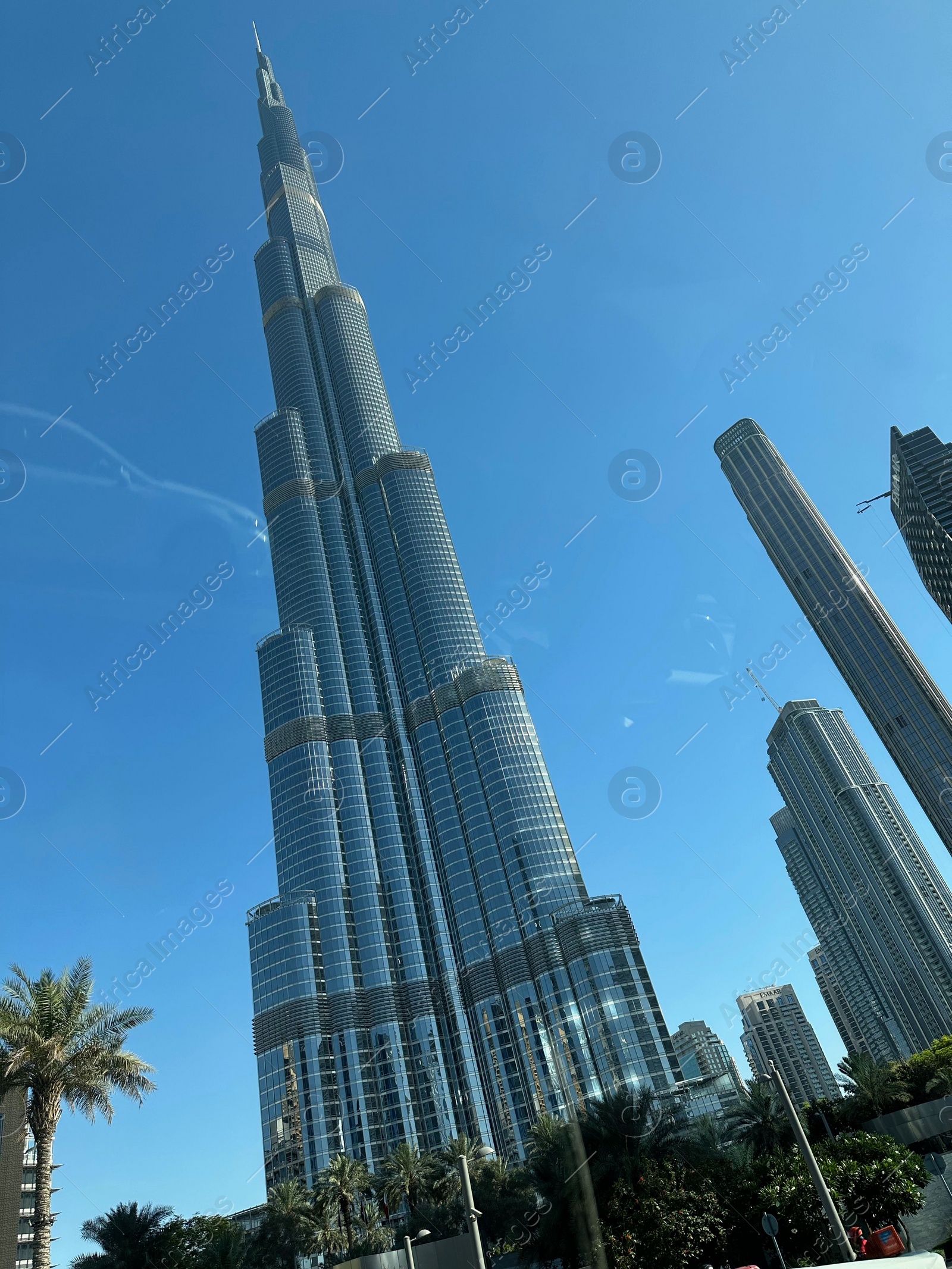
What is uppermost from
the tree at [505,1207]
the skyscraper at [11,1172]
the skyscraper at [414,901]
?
the skyscraper at [414,901]

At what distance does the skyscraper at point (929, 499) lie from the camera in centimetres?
14100

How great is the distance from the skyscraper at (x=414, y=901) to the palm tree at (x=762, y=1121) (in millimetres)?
67471

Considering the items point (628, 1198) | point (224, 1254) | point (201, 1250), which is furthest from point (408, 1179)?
point (628, 1198)

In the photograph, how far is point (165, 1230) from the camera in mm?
41562

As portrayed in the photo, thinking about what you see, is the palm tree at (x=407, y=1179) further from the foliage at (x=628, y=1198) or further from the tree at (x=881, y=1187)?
the tree at (x=881, y=1187)

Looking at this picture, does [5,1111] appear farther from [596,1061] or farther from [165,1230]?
[596,1061]

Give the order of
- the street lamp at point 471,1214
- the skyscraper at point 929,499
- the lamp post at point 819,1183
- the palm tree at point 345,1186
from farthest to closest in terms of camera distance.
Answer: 1. the skyscraper at point 929,499
2. the palm tree at point 345,1186
3. the street lamp at point 471,1214
4. the lamp post at point 819,1183

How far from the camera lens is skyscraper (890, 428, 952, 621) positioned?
141 m

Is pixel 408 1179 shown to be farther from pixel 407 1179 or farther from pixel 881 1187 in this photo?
pixel 881 1187

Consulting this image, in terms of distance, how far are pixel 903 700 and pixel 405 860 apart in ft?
388

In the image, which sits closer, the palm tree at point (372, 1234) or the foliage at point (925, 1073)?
the palm tree at point (372, 1234)

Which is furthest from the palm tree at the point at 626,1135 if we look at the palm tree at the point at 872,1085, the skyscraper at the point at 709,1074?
the skyscraper at the point at 709,1074

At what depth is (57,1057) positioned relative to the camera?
81.3 feet

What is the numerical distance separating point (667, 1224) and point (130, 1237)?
24.7m
